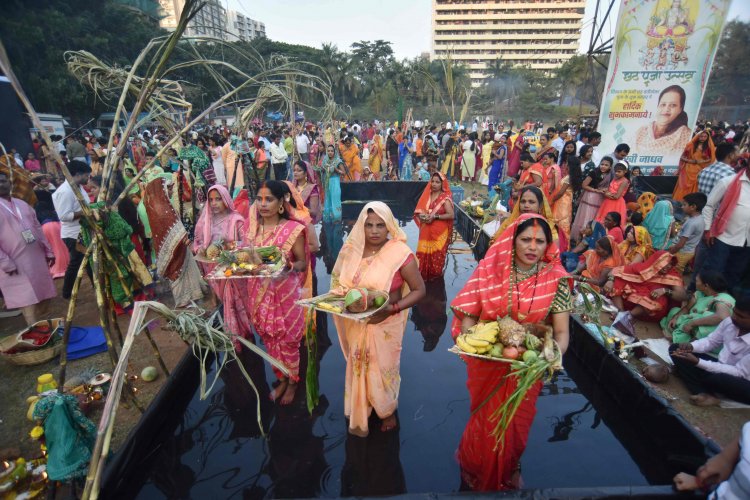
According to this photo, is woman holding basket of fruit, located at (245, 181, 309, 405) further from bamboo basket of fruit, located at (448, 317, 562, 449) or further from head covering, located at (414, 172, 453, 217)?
head covering, located at (414, 172, 453, 217)

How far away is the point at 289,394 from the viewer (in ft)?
12.3

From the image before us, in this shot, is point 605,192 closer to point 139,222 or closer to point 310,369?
point 310,369

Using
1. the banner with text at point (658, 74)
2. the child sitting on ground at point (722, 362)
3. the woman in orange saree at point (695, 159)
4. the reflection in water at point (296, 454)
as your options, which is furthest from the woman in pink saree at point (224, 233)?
the banner with text at point (658, 74)

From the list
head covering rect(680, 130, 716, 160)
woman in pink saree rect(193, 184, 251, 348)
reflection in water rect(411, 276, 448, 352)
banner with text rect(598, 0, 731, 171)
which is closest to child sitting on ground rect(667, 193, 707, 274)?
reflection in water rect(411, 276, 448, 352)

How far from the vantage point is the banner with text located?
10328 millimetres

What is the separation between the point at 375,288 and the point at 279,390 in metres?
1.72

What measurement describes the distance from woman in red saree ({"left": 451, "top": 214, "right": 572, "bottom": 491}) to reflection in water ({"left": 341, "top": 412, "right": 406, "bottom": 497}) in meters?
0.72

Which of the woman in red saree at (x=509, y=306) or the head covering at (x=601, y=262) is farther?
the head covering at (x=601, y=262)

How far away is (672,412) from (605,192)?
4856mm

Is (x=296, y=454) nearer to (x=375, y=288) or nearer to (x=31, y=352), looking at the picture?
(x=375, y=288)

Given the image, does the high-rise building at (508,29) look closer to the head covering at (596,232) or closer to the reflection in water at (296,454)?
the head covering at (596,232)

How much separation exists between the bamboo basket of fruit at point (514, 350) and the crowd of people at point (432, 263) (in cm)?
19

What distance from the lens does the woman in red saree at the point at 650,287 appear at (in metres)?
4.75

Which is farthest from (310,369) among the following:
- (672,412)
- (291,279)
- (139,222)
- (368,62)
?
(368,62)
